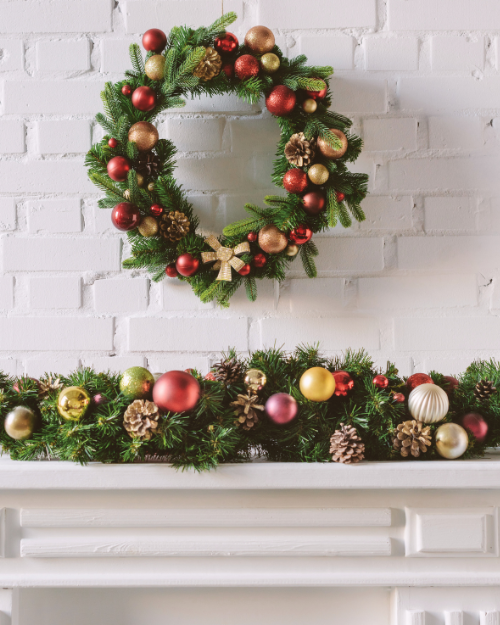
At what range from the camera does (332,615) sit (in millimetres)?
760

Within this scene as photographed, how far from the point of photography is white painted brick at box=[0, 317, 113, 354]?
101cm

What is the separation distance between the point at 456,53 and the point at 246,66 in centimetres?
46

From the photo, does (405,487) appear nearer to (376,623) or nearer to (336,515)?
(336,515)

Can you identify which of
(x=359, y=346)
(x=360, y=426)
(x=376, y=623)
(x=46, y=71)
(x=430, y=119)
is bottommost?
(x=376, y=623)

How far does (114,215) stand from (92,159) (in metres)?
0.13

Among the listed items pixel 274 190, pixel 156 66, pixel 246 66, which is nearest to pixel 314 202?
pixel 274 190

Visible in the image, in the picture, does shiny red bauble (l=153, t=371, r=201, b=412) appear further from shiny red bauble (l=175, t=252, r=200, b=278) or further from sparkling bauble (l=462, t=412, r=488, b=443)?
sparkling bauble (l=462, t=412, r=488, b=443)

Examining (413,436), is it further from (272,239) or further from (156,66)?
(156,66)

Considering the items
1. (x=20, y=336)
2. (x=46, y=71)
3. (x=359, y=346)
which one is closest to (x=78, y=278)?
(x=20, y=336)

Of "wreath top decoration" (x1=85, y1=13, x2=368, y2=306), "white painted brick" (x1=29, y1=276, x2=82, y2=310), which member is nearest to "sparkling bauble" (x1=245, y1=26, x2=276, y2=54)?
"wreath top decoration" (x1=85, y1=13, x2=368, y2=306)

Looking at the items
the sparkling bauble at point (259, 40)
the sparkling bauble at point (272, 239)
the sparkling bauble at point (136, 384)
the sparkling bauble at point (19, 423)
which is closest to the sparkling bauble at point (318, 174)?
the sparkling bauble at point (272, 239)

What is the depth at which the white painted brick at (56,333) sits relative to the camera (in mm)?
1013

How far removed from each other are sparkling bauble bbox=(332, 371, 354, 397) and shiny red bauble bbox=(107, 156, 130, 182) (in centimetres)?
51

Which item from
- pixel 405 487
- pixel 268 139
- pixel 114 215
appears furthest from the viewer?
pixel 268 139
